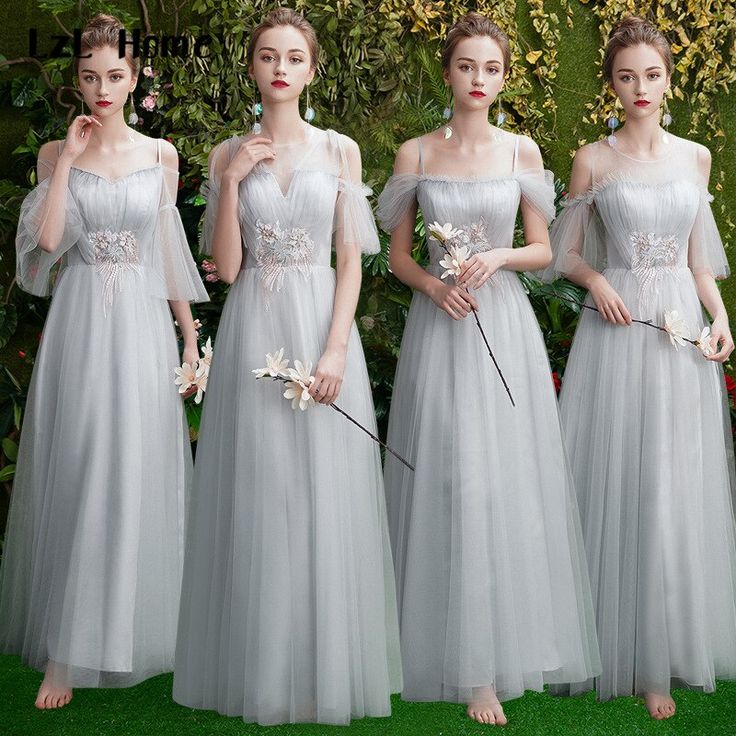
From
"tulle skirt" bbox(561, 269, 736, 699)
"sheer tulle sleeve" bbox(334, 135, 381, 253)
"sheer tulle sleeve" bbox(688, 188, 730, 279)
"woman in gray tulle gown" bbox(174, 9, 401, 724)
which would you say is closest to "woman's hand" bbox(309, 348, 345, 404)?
"woman in gray tulle gown" bbox(174, 9, 401, 724)

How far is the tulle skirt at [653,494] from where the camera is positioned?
4184mm

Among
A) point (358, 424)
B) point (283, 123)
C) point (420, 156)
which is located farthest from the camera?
point (420, 156)

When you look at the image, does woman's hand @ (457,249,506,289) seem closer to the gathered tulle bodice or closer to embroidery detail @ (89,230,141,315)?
the gathered tulle bodice

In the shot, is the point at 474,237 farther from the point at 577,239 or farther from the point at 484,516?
the point at 484,516

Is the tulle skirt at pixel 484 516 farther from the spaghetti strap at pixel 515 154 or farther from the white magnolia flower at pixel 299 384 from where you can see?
the white magnolia flower at pixel 299 384

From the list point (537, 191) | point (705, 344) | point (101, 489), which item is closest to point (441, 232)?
point (537, 191)

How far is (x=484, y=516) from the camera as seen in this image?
392cm

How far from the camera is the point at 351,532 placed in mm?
3752

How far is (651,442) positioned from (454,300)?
3.05 feet

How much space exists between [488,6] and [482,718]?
3726mm

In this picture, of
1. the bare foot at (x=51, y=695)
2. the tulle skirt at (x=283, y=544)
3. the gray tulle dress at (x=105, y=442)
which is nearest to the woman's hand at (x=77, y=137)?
the gray tulle dress at (x=105, y=442)

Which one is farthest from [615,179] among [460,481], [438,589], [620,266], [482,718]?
[482,718]

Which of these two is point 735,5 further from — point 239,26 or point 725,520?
point 725,520

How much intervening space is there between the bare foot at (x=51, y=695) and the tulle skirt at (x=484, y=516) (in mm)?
1238
